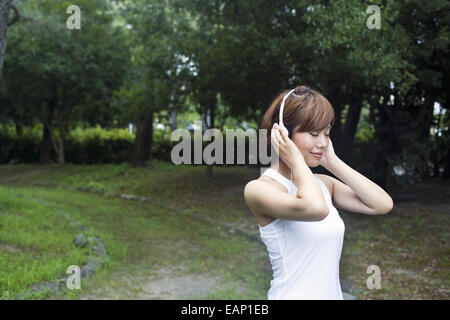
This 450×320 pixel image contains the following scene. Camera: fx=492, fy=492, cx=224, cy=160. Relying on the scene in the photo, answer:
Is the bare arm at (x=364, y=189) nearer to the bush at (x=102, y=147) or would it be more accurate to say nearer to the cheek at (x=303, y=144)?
the cheek at (x=303, y=144)

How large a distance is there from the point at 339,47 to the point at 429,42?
191 centimetres

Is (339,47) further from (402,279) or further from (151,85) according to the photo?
(151,85)

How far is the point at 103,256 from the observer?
326 inches

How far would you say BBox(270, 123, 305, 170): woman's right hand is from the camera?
6.58 ft

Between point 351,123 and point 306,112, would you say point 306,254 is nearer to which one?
point 306,112

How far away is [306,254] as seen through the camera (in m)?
2.11

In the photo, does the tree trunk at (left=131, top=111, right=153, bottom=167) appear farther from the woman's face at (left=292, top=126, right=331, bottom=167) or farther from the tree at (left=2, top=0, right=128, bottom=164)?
the woman's face at (left=292, top=126, right=331, bottom=167)

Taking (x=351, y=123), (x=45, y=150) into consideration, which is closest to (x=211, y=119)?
(x=351, y=123)

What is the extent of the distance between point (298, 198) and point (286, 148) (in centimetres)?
21

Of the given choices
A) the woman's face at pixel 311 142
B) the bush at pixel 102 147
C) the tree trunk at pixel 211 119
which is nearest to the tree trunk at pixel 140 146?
the bush at pixel 102 147

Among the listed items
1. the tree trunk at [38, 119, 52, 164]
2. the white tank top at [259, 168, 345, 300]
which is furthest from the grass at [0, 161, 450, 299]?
the tree trunk at [38, 119, 52, 164]

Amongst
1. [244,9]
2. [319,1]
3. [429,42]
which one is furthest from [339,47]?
[244,9]

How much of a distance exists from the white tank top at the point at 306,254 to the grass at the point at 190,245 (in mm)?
4597

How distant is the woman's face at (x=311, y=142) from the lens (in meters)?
2.09
